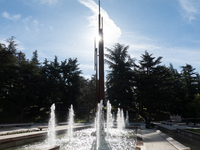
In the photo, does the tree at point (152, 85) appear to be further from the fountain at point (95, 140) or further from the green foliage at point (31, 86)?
the fountain at point (95, 140)

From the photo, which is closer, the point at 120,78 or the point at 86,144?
the point at 86,144

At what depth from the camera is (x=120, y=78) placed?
2572 centimetres

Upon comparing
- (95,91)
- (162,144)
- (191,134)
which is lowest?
(191,134)

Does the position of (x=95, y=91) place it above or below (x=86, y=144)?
above

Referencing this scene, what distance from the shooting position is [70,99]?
28.9 meters

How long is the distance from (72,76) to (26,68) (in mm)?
8338

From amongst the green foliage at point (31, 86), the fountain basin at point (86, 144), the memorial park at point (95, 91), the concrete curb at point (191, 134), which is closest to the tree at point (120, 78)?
the memorial park at point (95, 91)

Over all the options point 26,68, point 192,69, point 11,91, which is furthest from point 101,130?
point 192,69

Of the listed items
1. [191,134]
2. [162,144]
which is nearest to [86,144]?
[162,144]

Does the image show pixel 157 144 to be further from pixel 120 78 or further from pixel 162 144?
pixel 120 78

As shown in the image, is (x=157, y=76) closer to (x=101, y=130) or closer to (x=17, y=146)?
(x=101, y=130)

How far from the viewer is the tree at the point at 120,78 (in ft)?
80.9

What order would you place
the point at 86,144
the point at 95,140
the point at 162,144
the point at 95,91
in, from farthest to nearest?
the point at 95,91 < the point at 95,140 < the point at 86,144 < the point at 162,144

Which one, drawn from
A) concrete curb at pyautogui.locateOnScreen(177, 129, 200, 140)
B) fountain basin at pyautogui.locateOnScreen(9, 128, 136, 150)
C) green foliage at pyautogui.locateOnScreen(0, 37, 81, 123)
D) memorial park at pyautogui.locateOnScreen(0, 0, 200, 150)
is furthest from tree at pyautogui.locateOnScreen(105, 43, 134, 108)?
fountain basin at pyautogui.locateOnScreen(9, 128, 136, 150)
